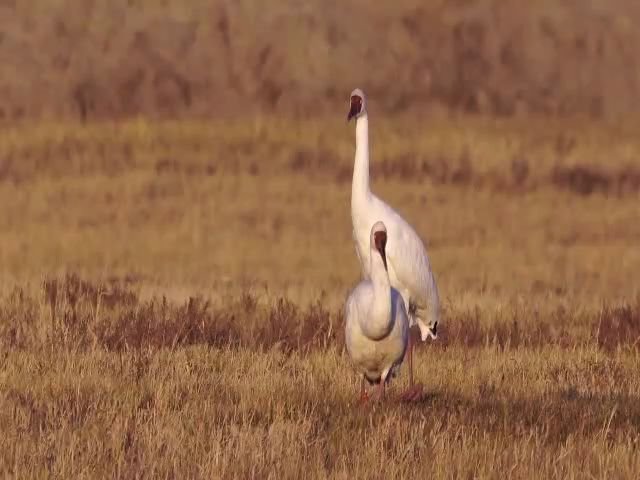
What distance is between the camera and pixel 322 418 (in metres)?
9.83

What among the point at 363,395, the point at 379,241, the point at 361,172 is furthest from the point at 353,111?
the point at 363,395

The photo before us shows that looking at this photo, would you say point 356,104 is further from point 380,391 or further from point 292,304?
point 380,391

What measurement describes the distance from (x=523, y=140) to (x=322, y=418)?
29.2 m

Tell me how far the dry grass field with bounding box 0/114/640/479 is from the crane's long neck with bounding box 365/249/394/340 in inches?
20.3

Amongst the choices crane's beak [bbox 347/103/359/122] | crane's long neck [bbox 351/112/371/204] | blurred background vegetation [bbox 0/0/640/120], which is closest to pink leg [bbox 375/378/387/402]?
crane's long neck [bbox 351/112/371/204]

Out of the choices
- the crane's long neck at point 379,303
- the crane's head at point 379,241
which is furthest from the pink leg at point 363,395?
the crane's head at point 379,241

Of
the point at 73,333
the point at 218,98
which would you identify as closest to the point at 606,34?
the point at 218,98

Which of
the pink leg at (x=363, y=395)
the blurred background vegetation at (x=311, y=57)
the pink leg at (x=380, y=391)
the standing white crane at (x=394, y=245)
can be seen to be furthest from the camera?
the blurred background vegetation at (x=311, y=57)

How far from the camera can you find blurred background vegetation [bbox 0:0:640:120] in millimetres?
41562

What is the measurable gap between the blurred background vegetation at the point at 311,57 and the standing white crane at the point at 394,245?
27.8 meters

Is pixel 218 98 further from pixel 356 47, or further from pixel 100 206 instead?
pixel 100 206

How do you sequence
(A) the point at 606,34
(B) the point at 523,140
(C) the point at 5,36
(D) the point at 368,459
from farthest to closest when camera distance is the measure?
1. (A) the point at 606,34
2. (C) the point at 5,36
3. (B) the point at 523,140
4. (D) the point at 368,459

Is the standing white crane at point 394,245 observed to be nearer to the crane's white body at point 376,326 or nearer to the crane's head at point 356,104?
the crane's head at point 356,104

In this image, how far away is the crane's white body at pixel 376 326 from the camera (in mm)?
10805
